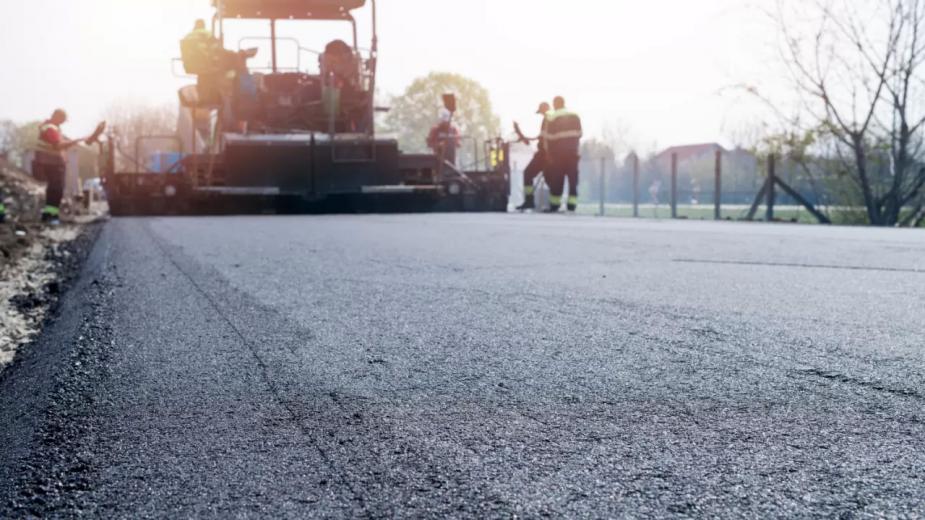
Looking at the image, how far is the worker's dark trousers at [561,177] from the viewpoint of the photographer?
16750mm

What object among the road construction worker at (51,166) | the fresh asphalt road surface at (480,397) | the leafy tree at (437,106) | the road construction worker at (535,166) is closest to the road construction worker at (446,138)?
the road construction worker at (535,166)

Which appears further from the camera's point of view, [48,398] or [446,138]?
[446,138]

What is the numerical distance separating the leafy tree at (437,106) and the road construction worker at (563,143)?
116ft

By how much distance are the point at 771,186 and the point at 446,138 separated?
6106mm

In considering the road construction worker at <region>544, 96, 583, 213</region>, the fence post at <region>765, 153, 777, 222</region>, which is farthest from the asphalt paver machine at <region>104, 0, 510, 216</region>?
the fence post at <region>765, 153, 777, 222</region>

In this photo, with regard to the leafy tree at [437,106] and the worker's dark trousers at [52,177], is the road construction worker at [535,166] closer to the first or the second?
the worker's dark trousers at [52,177]

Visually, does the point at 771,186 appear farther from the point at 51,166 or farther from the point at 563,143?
the point at 51,166

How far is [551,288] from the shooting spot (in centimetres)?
460

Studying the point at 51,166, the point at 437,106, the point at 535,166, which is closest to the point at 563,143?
the point at 535,166

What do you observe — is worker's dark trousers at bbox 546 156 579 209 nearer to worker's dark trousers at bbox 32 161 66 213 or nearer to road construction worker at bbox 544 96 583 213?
road construction worker at bbox 544 96 583 213

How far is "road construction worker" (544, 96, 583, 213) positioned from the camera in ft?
54.9

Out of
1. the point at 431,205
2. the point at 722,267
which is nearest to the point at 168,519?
the point at 722,267

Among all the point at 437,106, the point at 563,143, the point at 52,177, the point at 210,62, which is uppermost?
the point at 437,106

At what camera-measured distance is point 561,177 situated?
17.4m
